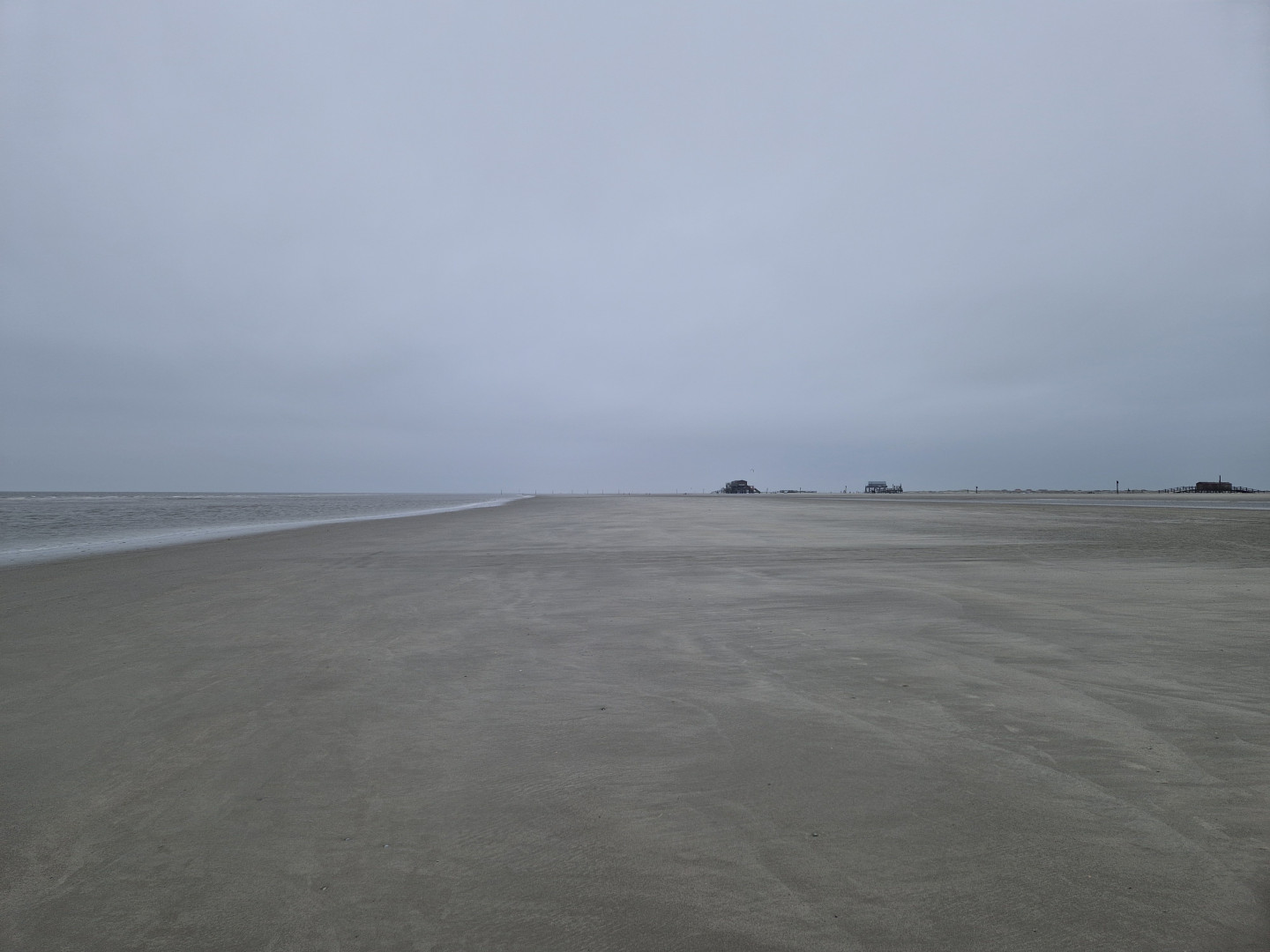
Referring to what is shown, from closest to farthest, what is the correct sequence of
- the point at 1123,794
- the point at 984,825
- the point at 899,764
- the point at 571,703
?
the point at 984,825, the point at 1123,794, the point at 899,764, the point at 571,703

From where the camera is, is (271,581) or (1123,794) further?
(271,581)

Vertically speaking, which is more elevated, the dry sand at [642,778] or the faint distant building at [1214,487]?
the faint distant building at [1214,487]

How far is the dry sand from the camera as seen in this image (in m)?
2.21

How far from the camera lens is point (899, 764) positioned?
333 centimetres

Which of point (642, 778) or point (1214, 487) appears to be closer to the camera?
point (642, 778)

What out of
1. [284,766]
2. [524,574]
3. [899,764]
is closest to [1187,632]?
[899,764]

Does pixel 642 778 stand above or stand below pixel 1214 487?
below

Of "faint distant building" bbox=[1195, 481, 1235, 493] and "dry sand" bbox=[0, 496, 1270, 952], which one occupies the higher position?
"faint distant building" bbox=[1195, 481, 1235, 493]

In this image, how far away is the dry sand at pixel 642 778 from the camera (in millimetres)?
2215

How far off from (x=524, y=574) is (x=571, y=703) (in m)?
6.49

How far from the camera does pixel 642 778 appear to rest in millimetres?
3221

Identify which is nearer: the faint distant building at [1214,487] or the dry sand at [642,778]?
the dry sand at [642,778]

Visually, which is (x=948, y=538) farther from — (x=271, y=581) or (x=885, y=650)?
(x=271, y=581)

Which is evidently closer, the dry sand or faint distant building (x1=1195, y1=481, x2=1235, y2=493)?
the dry sand
